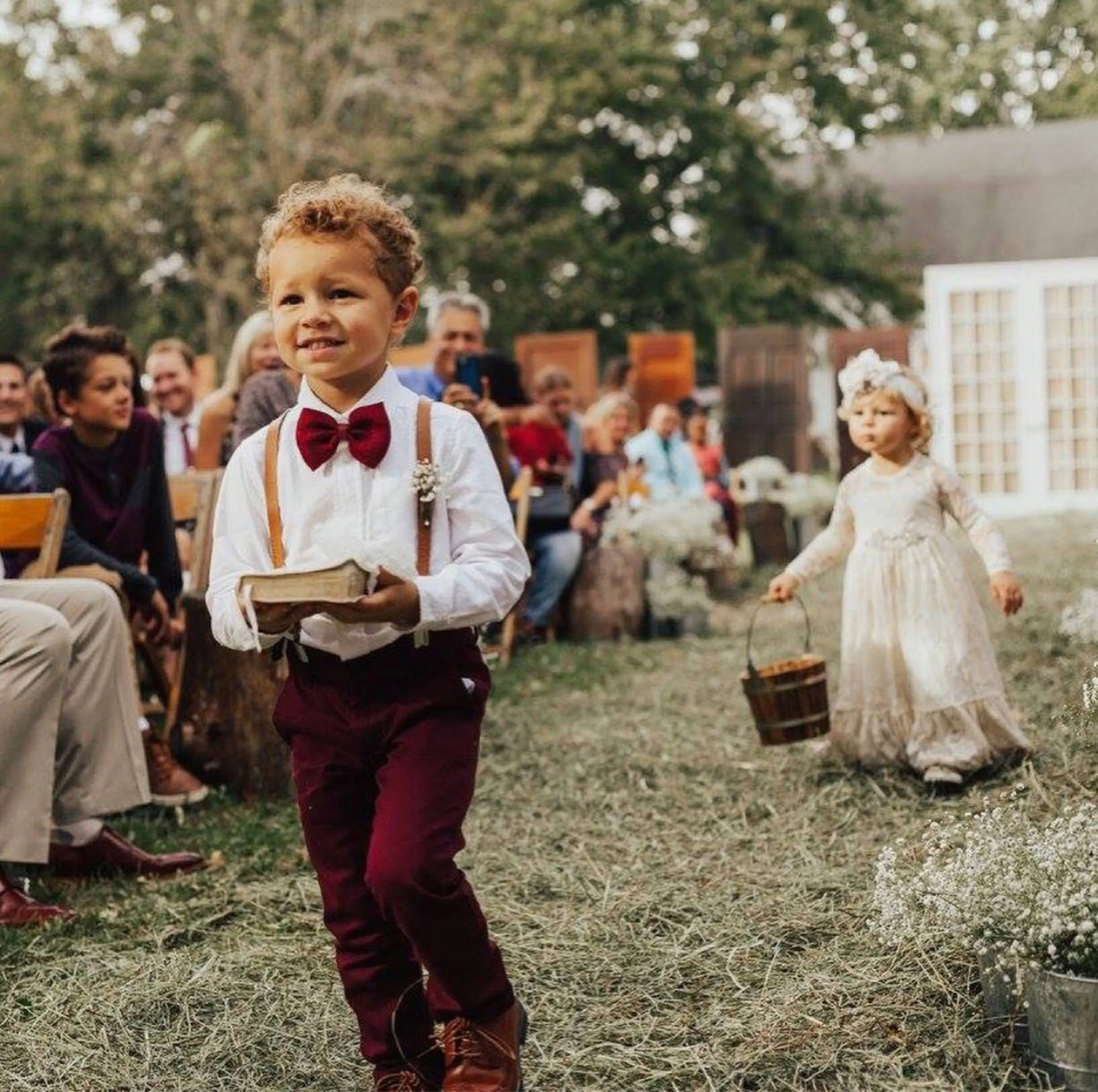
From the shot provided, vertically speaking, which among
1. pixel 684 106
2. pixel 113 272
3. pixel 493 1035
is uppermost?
pixel 684 106

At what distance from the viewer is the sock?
5.20 metres

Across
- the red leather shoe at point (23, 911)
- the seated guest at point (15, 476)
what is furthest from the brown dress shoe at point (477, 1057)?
the seated guest at point (15, 476)

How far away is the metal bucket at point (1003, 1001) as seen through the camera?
333cm

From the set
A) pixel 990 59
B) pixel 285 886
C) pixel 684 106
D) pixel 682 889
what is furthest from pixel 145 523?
pixel 684 106

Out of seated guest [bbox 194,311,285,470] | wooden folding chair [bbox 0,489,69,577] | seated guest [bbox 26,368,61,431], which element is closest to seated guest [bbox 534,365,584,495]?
seated guest [bbox 194,311,285,470]

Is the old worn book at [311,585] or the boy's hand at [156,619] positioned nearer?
the old worn book at [311,585]

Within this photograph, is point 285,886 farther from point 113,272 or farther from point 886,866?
point 113,272

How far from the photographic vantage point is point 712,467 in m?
15.8

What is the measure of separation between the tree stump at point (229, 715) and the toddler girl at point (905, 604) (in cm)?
198

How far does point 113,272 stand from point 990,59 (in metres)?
12.3

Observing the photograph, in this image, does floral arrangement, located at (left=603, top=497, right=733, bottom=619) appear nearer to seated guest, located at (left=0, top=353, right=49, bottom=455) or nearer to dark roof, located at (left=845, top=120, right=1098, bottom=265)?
seated guest, located at (left=0, top=353, right=49, bottom=455)

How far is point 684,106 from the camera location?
76.7ft

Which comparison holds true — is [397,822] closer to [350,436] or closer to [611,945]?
[350,436]

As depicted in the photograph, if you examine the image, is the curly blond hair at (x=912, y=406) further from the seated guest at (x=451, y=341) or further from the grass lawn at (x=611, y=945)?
the seated guest at (x=451, y=341)
